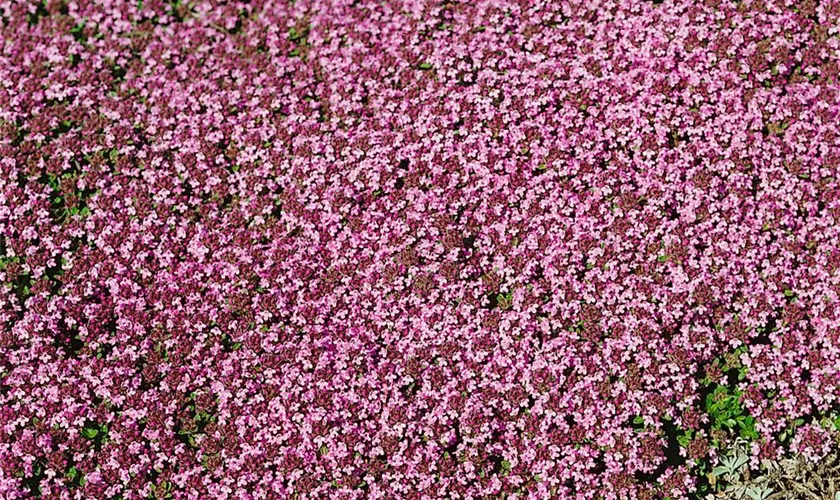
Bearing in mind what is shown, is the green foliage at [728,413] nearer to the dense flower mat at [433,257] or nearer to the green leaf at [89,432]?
the dense flower mat at [433,257]

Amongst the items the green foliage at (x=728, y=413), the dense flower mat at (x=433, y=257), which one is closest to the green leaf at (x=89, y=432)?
the dense flower mat at (x=433, y=257)

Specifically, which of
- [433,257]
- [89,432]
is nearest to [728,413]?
[433,257]

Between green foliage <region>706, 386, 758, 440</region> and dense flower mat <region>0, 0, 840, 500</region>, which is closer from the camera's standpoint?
dense flower mat <region>0, 0, 840, 500</region>

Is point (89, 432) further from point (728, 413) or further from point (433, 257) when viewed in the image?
point (728, 413)

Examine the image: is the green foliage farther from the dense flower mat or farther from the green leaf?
the green leaf

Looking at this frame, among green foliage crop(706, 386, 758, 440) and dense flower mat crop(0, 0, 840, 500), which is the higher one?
dense flower mat crop(0, 0, 840, 500)

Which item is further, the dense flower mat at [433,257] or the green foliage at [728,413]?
the green foliage at [728,413]

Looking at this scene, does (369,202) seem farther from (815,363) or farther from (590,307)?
(815,363)

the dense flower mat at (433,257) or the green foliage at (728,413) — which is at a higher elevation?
the dense flower mat at (433,257)

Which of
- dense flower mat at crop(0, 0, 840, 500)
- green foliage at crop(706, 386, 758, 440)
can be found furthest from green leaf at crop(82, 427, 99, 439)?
green foliage at crop(706, 386, 758, 440)
